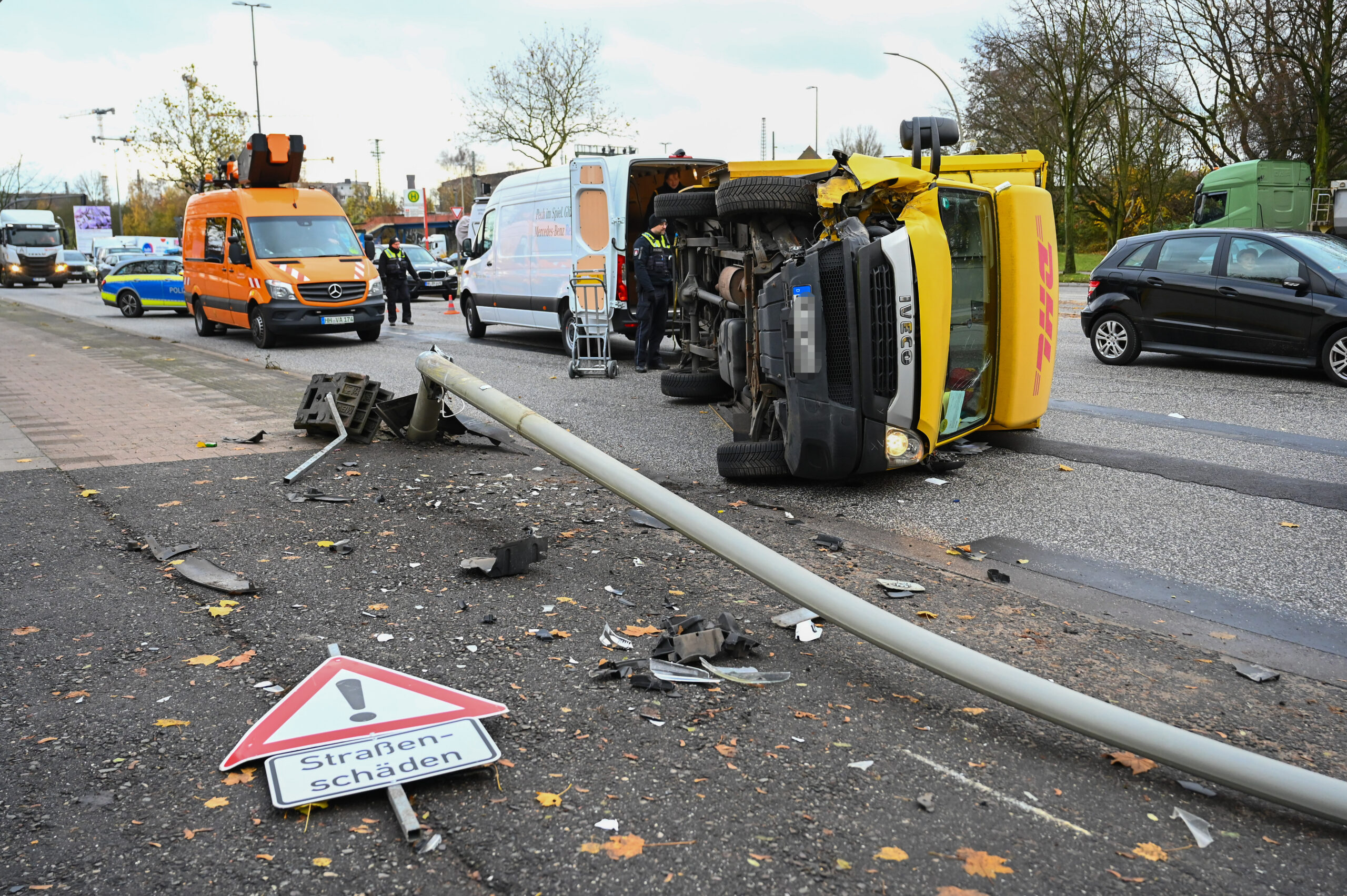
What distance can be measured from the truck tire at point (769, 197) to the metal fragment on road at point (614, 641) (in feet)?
11.9

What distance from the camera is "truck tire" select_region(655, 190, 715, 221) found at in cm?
967

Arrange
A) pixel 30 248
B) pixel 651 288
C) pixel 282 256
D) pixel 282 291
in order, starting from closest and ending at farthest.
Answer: pixel 651 288 < pixel 282 291 < pixel 282 256 < pixel 30 248

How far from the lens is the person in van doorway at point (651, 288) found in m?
12.8

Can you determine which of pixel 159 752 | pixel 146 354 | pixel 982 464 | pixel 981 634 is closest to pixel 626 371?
pixel 982 464

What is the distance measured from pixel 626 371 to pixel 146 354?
7.73 meters

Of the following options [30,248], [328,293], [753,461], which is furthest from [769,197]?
[30,248]

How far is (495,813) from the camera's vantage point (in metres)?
2.92

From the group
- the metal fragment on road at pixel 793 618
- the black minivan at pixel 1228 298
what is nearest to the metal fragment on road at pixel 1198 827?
the metal fragment on road at pixel 793 618

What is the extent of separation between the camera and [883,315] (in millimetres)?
6285

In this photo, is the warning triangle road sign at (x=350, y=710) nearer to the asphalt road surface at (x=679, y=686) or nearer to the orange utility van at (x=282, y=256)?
the asphalt road surface at (x=679, y=686)

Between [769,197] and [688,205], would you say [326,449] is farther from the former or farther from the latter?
[688,205]

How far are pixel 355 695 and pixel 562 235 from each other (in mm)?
11929

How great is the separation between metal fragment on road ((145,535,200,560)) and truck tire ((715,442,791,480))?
130 inches

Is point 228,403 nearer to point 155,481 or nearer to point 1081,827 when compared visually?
point 155,481
